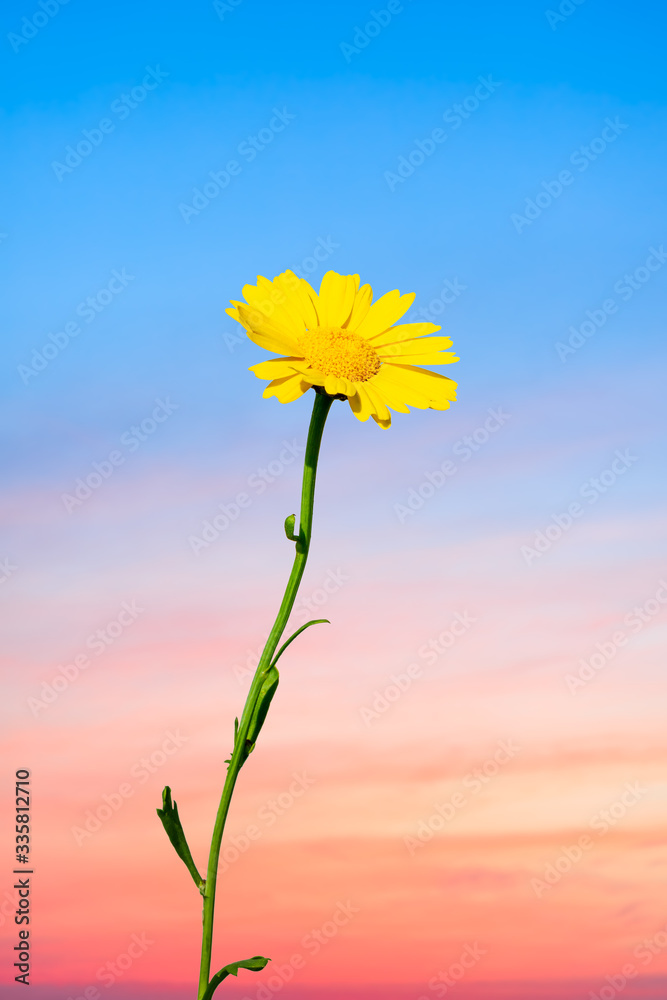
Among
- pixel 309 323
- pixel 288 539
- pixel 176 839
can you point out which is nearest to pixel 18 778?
pixel 176 839

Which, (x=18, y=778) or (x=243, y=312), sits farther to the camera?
(x=18, y=778)

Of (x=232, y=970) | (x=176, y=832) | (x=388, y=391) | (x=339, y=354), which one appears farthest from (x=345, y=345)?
(x=232, y=970)

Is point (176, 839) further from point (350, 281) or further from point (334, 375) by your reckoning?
point (350, 281)

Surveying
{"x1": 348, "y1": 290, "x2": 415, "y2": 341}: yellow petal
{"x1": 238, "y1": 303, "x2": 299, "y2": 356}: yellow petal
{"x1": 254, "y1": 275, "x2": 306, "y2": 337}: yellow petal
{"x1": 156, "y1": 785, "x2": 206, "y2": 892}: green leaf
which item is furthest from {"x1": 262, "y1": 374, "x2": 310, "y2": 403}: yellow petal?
{"x1": 156, "y1": 785, "x2": 206, "y2": 892}: green leaf

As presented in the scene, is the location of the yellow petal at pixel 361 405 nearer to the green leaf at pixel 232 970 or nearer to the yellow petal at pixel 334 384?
the yellow petal at pixel 334 384

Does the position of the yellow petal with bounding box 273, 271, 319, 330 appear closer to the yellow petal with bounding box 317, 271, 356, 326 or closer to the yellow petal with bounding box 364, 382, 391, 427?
the yellow petal with bounding box 317, 271, 356, 326

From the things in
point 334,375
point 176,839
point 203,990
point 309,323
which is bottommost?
point 203,990

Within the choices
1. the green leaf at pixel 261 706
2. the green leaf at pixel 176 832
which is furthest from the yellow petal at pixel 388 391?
the green leaf at pixel 176 832
